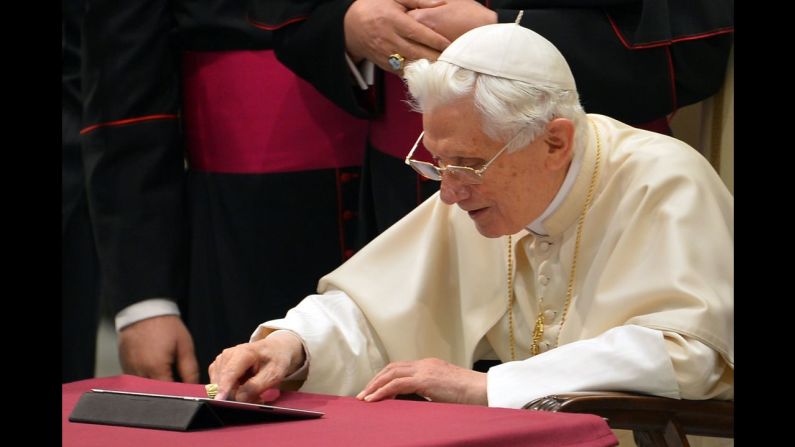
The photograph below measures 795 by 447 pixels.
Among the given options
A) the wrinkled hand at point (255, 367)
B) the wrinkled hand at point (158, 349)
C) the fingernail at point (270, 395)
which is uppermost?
the wrinkled hand at point (255, 367)

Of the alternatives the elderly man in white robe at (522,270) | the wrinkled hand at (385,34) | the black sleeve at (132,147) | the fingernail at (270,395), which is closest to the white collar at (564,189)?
the elderly man in white robe at (522,270)

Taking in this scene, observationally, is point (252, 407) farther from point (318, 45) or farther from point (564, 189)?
point (318, 45)

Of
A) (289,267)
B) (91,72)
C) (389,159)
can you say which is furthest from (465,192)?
(91,72)

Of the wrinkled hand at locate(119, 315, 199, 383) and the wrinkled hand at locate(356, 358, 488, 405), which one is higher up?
the wrinkled hand at locate(356, 358, 488, 405)

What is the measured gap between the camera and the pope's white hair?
306 cm

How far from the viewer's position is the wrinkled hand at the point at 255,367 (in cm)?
292

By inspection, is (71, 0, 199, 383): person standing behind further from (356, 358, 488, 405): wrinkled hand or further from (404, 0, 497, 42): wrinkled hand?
(356, 358, 488, 405): wrinkled hand

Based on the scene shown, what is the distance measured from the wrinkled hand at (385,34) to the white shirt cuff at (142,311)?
107cm

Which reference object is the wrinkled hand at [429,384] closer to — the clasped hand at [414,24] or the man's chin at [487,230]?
the man's chin at [487,230]

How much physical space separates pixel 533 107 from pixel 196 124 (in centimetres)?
166

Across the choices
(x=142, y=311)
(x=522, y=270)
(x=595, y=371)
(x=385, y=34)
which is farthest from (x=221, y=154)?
(x=595, y=371)

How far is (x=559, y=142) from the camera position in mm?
3172

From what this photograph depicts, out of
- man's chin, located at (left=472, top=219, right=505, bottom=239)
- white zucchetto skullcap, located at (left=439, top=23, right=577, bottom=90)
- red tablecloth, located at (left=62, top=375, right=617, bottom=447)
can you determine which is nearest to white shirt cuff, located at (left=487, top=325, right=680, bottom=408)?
red tablecloth, located at (left=62, top=375, right=617, bottom=447)

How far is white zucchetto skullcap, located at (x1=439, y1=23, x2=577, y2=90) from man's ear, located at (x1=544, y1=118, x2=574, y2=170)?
0.30 feet
